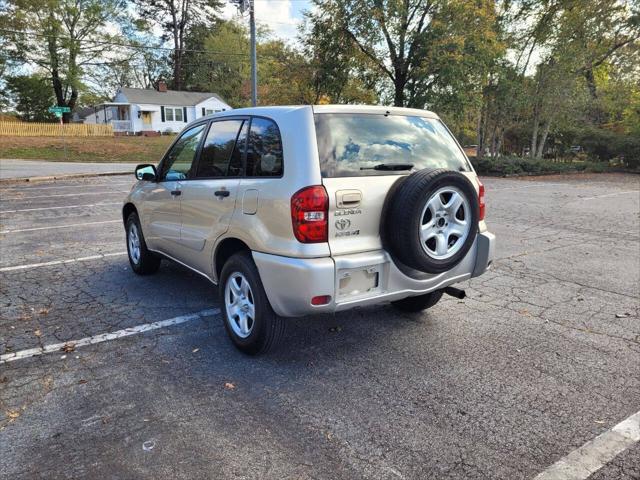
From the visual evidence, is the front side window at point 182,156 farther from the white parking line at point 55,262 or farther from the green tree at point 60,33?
the green tree at point 60,33

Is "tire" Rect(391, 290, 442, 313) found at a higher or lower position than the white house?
lower

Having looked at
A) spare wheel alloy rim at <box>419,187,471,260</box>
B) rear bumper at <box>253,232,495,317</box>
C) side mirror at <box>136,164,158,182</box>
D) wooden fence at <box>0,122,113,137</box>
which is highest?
wooden fence at <box>0,122,113,137</box>

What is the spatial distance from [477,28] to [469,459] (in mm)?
20557

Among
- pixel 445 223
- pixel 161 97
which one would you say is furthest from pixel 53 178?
pixel 161 97

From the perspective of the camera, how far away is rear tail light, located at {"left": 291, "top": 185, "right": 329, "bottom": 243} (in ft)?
10.0

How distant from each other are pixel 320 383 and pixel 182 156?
104 inches

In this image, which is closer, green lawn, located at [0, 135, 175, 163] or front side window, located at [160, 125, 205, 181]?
front side window, located at [160, 125, 205, 181]

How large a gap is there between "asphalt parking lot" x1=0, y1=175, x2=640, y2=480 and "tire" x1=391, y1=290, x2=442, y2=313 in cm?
9

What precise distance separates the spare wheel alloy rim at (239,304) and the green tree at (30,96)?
2186 inches

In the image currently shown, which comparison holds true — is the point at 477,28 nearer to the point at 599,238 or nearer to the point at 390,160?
the point at 599,238

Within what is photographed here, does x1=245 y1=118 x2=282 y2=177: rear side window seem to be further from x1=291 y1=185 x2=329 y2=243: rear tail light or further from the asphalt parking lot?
the asphalt parking lot

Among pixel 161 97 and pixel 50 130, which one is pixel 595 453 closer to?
pixel 50 130

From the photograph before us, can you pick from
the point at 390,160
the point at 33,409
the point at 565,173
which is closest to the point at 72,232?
the point at 33,409

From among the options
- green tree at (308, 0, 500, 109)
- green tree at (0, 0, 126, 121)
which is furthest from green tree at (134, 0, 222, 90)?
green tree at (308, 0, 500, 109)
